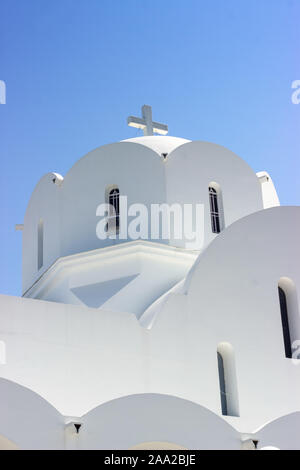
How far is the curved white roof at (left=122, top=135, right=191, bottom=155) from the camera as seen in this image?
20.8m

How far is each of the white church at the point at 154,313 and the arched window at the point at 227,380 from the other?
0.03 meters

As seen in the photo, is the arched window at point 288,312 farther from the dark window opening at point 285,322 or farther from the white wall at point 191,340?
the white wall at point 191,340

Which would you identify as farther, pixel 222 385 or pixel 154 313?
pixel 154 313

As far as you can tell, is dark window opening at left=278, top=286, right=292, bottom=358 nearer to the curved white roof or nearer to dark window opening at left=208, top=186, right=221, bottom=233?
dark window opening at left=208, top=186, right=221, bottom=233

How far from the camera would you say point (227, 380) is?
16.3m

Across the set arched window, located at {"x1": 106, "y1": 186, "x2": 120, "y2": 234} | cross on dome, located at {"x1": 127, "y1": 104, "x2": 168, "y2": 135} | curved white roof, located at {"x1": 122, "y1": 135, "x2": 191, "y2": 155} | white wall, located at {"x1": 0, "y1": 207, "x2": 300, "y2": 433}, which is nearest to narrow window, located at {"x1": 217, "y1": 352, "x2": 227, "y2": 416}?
white wall, located at {"x1": 0, "y1": 207, "x2": 300, "y2": 433}

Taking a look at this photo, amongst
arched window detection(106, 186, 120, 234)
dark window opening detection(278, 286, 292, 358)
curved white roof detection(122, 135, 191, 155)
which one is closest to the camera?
dark window opening detection(278, 286, 292, 358)

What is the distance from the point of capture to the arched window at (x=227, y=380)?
1598cm

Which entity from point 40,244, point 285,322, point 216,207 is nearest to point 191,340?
point 285,322

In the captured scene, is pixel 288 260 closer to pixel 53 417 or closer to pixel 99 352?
pixel 99 352

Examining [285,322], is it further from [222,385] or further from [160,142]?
[160,142]

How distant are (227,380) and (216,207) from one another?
5.58 meters

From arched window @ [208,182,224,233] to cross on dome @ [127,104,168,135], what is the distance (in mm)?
3458
